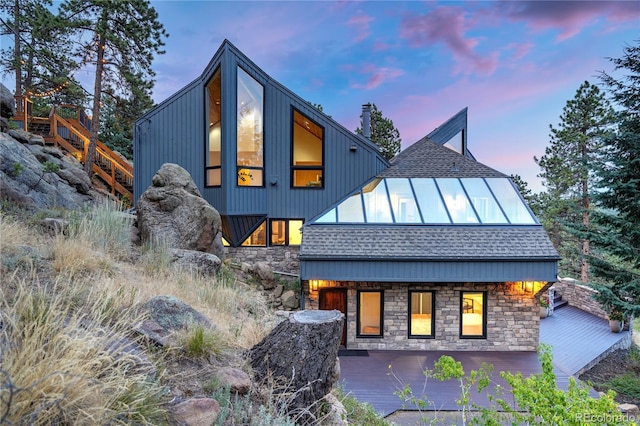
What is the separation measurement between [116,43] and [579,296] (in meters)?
21.1

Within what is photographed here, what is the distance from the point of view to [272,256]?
10609mm

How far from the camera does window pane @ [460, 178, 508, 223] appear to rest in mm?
8938

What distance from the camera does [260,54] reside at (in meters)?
13.2

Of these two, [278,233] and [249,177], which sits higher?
[249,177]

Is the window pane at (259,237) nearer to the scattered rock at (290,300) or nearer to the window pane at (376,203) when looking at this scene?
the scattered rock at (290,300)

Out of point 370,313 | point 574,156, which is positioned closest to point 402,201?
point 370,313

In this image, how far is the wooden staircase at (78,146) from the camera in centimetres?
1319

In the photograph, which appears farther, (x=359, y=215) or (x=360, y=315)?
(x=359, y=215)

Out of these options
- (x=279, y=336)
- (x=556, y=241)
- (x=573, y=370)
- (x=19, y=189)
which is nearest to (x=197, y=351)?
(x=279, y=336)

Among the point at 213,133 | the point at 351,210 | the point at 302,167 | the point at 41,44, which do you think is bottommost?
the point at 351,210

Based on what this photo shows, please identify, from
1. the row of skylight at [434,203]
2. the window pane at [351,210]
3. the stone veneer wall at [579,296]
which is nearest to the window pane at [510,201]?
the row of skylight at [434,203]

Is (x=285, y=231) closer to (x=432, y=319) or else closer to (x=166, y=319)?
(x=432, y=319)

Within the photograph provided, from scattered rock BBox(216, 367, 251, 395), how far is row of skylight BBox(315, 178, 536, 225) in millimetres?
6714

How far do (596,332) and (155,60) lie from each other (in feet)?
62.5
